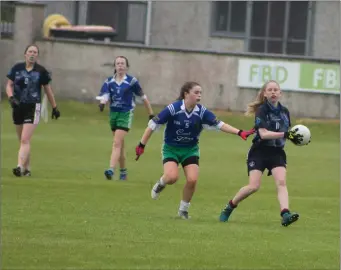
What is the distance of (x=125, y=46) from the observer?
39812 millimetres

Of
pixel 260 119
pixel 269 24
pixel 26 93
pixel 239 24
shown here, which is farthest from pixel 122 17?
pixel 260 119

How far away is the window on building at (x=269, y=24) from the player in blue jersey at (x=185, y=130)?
33566 millimetres

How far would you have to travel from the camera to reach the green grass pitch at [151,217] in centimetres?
1166

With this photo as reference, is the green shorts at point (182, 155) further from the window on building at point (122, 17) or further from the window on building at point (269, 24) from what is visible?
the window on building at point (122, 17)

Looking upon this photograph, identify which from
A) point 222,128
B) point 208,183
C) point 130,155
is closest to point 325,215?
point 222,128

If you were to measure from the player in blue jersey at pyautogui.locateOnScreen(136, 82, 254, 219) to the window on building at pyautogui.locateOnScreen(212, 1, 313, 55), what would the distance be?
33.6 m

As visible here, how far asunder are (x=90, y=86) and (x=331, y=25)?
1250cm

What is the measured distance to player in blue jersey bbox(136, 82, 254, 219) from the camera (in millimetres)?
15352

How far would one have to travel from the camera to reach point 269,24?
4956 cm

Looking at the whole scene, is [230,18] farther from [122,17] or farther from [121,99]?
[121,99]

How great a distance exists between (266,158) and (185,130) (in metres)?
1.10

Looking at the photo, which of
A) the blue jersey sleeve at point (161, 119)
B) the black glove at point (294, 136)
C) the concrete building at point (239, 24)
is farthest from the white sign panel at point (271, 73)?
the black glove at point (294, 136)

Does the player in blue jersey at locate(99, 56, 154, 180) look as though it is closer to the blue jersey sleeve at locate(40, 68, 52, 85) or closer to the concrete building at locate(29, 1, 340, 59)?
the blue jersey sleeve at locate(40, 68, 52, 85)

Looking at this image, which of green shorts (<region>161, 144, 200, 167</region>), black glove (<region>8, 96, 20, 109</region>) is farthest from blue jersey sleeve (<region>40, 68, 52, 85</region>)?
green shorts (<region>161, 144, 200, 167</region>)
